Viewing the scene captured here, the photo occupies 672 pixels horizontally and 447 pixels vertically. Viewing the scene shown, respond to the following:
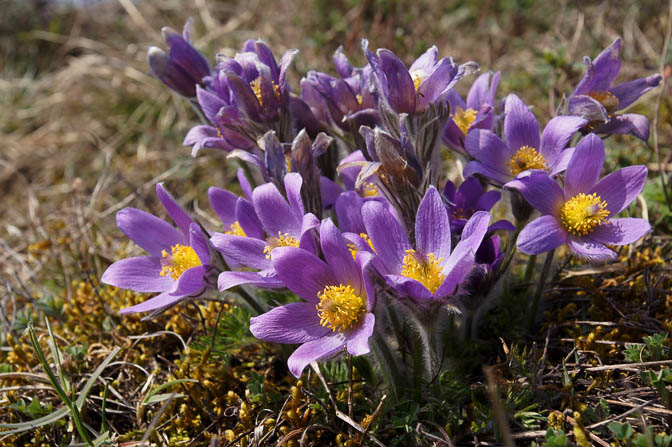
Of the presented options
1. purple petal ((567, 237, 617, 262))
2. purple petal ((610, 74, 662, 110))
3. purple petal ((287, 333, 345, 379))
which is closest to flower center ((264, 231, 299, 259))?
purple petal ((287, 333, 345, 379))

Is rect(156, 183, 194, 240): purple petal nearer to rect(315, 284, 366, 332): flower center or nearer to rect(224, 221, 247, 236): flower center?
rect(224, 221, 247, 236): flower center

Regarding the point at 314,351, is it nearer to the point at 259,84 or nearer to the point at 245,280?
the point at 245,280

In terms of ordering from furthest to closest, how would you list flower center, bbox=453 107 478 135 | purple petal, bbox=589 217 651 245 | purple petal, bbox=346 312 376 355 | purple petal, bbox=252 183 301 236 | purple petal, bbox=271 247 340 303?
1. flower center, bbox=453 107 478 135
2. purple petal, bbox=252 183 301 236
3. purple petal, bbox=589 217 651 245
4. purple petal, bbox=271 247 340 303
5. purple petal, bbox=346 312 376 355

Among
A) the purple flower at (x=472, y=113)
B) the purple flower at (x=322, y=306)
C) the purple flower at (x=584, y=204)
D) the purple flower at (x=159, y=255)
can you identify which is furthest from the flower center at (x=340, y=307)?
the purple flower at (x=472, y=113)

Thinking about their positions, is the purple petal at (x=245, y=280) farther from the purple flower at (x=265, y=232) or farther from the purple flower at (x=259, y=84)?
the purple flower at (x=259, y=84)

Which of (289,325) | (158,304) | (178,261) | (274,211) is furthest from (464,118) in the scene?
(158,304)
